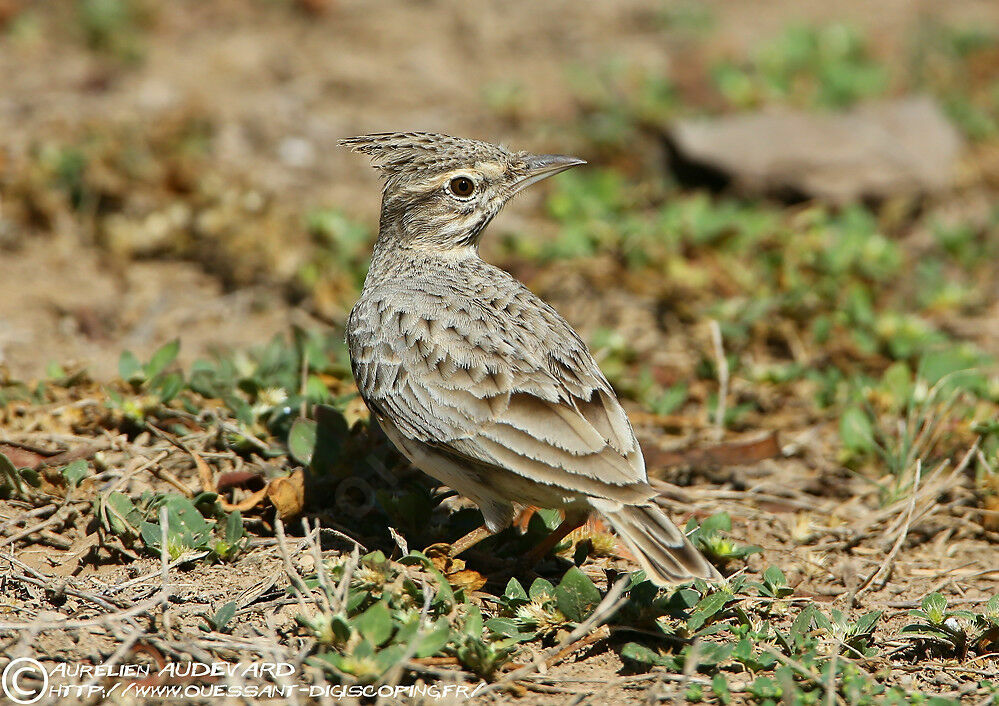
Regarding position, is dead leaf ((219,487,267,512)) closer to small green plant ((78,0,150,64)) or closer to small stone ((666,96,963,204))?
small stone ((666,96,963,204))

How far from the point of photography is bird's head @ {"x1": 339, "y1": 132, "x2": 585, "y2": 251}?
5.49 m

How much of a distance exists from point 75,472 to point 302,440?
1.01 m

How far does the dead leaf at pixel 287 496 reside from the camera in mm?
4980

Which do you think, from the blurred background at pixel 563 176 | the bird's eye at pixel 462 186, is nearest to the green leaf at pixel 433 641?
the bird's eye at pixel 462 186

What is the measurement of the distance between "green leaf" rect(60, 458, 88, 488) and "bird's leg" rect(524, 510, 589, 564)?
2.03m

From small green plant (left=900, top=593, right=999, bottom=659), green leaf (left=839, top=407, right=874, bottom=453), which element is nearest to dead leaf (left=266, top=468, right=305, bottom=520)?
small green plant (left=900, top=593, right=999, bottom=659)

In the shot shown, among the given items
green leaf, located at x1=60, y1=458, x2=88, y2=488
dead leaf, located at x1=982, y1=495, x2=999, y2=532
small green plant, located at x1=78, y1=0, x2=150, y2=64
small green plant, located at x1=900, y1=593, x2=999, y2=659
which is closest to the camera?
small green plant, located at x1=900, y1=593, x2=999, y2=659

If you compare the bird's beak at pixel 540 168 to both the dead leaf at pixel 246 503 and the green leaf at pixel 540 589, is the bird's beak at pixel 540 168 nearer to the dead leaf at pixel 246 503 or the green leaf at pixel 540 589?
the dead leaf at pixel 246 503

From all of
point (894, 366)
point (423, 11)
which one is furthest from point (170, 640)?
point (423, 11)

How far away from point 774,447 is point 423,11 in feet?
21.4

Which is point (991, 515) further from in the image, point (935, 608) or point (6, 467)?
point (6, 467)

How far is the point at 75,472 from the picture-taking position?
4977mm

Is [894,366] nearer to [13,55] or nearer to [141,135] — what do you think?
[141,135]

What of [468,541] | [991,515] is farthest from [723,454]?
[468,541]
